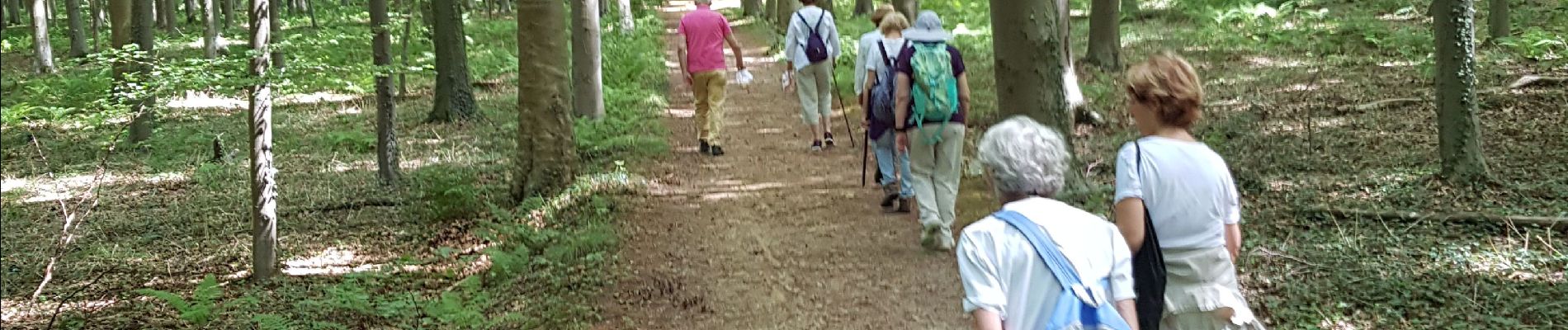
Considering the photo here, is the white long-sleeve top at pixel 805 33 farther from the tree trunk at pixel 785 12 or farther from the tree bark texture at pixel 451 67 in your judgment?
the tree trunk at pixel 785 12

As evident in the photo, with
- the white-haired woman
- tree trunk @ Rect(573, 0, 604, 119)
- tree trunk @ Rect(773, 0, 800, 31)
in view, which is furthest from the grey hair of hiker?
tree trunk @ Rect(773, 0, 800, 31)

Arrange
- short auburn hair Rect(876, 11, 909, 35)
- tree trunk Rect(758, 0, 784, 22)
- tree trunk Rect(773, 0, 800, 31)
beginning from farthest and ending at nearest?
tree trunk Rect(758, 0, 784, 22) → tree trunk Rect(773, 0, 800, 31) → short auburn hair Rect(876, 11, 909, 35)

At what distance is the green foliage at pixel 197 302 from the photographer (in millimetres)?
7422

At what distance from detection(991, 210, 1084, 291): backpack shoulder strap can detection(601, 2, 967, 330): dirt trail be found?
3.47 m

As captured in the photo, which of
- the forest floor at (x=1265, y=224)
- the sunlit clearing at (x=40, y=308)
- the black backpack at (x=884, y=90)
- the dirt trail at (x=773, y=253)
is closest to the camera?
the forest floor at (x=1265, y=224)

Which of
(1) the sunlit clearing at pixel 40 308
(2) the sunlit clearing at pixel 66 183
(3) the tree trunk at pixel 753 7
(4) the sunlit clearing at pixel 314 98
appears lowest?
(1) the sunlit clearing at pixel 40 308

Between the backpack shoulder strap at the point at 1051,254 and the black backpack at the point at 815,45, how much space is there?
7.96 m

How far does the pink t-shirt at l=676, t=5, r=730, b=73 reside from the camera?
10383 millimetres

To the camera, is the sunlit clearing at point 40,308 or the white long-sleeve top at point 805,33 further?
the white long-sleeve top at point 805,33

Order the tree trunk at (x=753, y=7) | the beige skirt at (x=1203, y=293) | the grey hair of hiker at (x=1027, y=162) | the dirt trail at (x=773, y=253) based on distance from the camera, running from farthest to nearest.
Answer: the tree trunk at (x=753, y=7)
the dirt trail at (x=773, y=253)
the beige skirt at (x=1203, y=293)
the grey hair of hiker at (x=1027, y=162)

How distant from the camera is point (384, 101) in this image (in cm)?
1130

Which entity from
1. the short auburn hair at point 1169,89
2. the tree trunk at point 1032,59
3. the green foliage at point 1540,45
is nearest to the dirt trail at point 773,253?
the tree trunk at point 1032,59

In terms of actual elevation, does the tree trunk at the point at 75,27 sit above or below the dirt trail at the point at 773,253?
above

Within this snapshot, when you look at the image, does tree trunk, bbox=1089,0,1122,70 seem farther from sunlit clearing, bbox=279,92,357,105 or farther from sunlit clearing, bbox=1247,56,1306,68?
sunlit clearing, bbox=279,92,357,105
